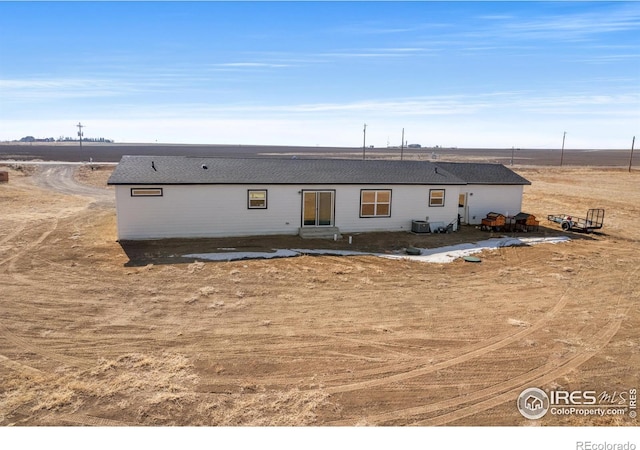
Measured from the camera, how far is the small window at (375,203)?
20438 millimetres

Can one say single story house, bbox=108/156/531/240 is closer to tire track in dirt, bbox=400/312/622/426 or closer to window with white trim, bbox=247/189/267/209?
window with white trim, bbox=247/189/267/209

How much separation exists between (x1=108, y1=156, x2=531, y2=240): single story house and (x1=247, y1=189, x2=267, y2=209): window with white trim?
0.04 meters

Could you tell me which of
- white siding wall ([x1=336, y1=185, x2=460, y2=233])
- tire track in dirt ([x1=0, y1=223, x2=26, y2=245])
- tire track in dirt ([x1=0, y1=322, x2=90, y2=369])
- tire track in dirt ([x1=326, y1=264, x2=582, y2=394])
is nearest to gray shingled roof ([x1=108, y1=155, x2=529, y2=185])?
white siding wall ([x1=336, y1=185, x2=460, y2=233])

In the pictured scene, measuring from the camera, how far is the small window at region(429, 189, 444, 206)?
21.4 meters

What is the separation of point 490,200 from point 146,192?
16.4 m

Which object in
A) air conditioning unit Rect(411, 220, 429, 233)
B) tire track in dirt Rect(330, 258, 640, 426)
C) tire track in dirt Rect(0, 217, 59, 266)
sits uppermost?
air conditioning unit Rect(411, 220, 429, 233)

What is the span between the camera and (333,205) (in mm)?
19969

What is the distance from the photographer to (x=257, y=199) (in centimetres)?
1905

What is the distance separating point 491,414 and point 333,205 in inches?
536

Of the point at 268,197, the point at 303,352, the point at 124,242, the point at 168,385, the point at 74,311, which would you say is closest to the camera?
the point at 168,385

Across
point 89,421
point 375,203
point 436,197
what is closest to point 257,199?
point 375,203
